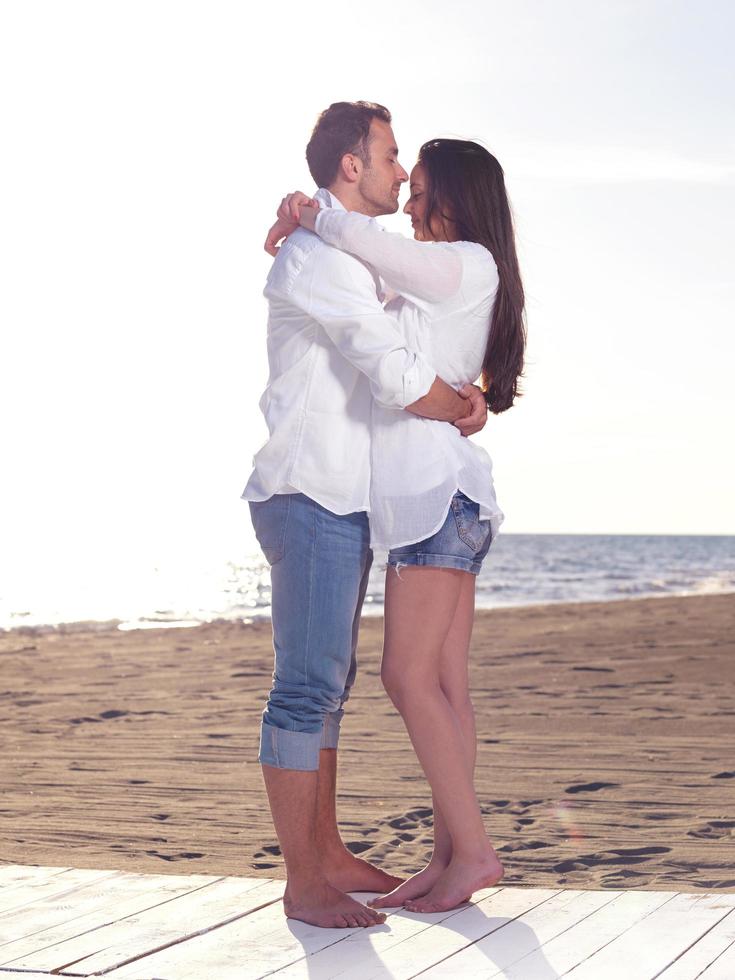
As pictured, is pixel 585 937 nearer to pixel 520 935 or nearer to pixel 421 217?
pixel 520 935

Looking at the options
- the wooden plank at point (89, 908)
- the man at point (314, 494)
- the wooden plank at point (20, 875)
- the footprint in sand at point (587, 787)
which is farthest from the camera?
the footprint in sand at point (587, 787)

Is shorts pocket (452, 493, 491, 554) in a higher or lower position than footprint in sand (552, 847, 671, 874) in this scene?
higher

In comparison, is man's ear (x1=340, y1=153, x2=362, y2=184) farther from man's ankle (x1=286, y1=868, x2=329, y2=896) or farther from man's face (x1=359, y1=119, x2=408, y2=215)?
man's ankle (x1=286, y1=868, x2=329, y2=896)

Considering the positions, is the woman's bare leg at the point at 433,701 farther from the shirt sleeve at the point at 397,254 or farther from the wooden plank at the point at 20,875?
the wooden plank at the point at 20,875

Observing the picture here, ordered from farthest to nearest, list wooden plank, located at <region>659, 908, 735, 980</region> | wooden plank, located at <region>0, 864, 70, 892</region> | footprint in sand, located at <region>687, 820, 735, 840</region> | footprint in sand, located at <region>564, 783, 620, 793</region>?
footprint in sand, located at <region>564, 783, 620, 793</region>, footprint in sand, located at <region>687, 820, 735, 840</region>, wooden plank, located at <region>0, 864, 70, 892</region>, wooden plank, located at <region>659, 908, 735, 980</region>

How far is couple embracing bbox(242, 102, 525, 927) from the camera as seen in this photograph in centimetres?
287

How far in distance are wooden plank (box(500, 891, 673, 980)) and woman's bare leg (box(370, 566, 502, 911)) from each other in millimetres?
277

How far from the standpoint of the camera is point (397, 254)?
2.87 m

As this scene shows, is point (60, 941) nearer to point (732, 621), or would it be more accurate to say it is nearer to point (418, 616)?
point (418, 616)

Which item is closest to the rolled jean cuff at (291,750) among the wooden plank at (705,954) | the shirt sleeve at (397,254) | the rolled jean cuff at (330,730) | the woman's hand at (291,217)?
the rolled jean cuff at (330,730)

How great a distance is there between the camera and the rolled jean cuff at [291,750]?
289cm

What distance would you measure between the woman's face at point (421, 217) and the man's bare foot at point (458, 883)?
149 centimetres

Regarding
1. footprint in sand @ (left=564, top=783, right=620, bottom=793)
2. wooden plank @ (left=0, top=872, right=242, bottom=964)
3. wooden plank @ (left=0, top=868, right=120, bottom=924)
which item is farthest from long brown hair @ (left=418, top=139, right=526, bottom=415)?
footprint in sand @ (left=564, top=783, right=620, bottom=793)

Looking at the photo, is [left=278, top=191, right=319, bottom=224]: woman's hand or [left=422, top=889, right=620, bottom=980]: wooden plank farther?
[left=278, top=191, right=319, bottom=224]: woman's hand
